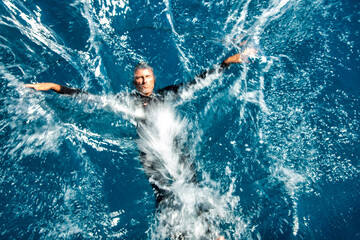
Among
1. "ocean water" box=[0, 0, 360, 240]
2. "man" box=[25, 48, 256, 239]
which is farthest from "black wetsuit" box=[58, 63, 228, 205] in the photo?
"ocean water" box=[0, 0, 360, 240]

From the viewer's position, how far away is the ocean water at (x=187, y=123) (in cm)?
303

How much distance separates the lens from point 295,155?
3186 millimetres

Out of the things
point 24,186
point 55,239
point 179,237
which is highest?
point 24,186

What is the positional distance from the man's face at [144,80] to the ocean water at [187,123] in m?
0.29

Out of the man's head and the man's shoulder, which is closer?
the man's head

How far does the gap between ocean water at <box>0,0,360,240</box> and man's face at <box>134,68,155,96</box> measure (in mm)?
294

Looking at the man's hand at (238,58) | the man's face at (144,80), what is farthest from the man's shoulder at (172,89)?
the man's hand at (238,58)

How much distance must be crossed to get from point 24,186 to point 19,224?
58 centimetres

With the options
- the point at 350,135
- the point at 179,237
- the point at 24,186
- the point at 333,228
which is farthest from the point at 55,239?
the point at 350,135

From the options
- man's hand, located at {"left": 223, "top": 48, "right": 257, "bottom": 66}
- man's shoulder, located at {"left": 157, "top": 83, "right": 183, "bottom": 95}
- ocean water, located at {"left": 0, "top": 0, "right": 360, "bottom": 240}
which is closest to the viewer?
man's hand, located at {"left": 223, "top": 48, "right": 257, "bottom": 66}

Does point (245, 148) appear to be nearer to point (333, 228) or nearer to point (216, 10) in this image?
point (333, 228)

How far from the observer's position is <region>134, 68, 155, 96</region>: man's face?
106 inches

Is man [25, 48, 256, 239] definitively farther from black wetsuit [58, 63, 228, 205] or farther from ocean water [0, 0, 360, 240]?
ocean water [0, 0, 360, 240]

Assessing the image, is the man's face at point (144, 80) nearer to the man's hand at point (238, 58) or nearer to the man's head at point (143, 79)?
the man's head at point (143, 79)
